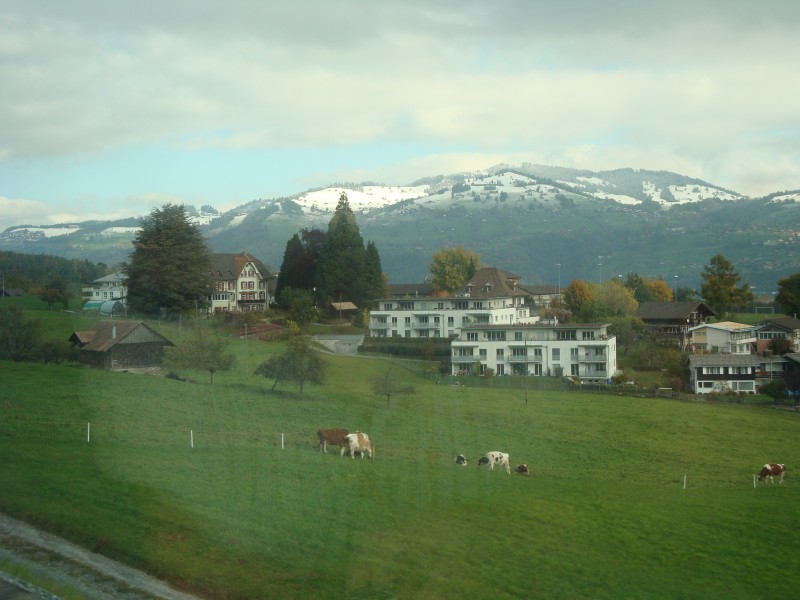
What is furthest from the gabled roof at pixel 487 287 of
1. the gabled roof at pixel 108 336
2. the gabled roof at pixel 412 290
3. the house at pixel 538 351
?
the gabled roof at pixel 108 336

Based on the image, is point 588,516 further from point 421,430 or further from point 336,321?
point 336,321

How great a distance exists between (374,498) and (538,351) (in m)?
34.0

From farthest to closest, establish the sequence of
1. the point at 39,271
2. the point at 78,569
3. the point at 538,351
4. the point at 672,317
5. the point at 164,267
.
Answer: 1. the point at 672,317
2. the point at 39,271
3. the point at 538,351
4. the point at 164,267
5. the point at 78,569

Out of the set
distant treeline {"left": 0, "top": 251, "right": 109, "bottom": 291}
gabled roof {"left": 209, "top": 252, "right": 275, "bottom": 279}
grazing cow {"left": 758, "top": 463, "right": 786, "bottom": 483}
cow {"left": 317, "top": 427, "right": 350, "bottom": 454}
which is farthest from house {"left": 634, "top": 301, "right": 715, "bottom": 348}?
cow {"left": 317, "top": 427, "right": 350, "bottom": 454}

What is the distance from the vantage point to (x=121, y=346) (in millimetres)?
35031

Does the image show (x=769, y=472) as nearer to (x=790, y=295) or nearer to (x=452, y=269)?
(x=790, y=295)

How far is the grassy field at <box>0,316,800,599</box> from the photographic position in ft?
49.2

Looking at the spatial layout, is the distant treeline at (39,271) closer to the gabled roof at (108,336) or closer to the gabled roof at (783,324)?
the gabled roof at (108,336)

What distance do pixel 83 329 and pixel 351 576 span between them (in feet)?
94.7

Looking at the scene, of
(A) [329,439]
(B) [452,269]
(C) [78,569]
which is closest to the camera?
(C) [78,569]

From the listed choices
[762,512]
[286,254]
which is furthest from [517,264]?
[762,512]

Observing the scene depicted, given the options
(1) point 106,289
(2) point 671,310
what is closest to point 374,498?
(1) point 106,289

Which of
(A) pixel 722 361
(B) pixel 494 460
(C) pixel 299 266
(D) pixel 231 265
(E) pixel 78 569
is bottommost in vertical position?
(B) pixel 494 460

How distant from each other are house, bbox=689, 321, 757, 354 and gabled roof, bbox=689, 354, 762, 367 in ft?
22.8
